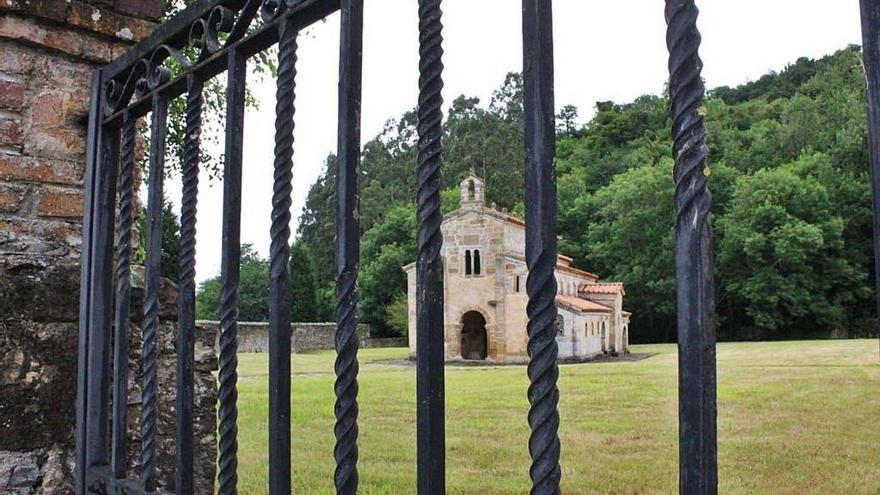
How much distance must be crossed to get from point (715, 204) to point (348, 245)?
93.7ft

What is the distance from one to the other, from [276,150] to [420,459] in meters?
0.57

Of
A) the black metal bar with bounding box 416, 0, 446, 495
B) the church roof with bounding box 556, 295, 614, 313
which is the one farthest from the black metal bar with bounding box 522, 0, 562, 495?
the church roof with bounding box 556, 295, 614, 313

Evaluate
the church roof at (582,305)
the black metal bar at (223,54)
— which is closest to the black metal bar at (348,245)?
the black metal bar at (223,54)

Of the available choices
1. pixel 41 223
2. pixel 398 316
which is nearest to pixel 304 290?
pixel 398 316

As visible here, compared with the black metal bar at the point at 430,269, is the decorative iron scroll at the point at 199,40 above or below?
above

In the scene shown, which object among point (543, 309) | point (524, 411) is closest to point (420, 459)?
point (543, 309)

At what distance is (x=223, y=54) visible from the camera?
4.33 feet

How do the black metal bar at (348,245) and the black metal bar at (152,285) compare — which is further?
the black metal bar at (152,285)

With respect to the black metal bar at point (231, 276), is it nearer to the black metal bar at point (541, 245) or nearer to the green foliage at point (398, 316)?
the black metal bar at point (541, 245)

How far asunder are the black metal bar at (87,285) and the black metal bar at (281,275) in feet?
2.61

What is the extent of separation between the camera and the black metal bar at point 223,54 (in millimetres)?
1143

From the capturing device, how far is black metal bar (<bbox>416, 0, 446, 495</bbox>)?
0.86 m

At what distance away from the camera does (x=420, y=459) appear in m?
0.85

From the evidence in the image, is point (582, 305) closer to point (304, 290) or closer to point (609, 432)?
point (609, 432)
